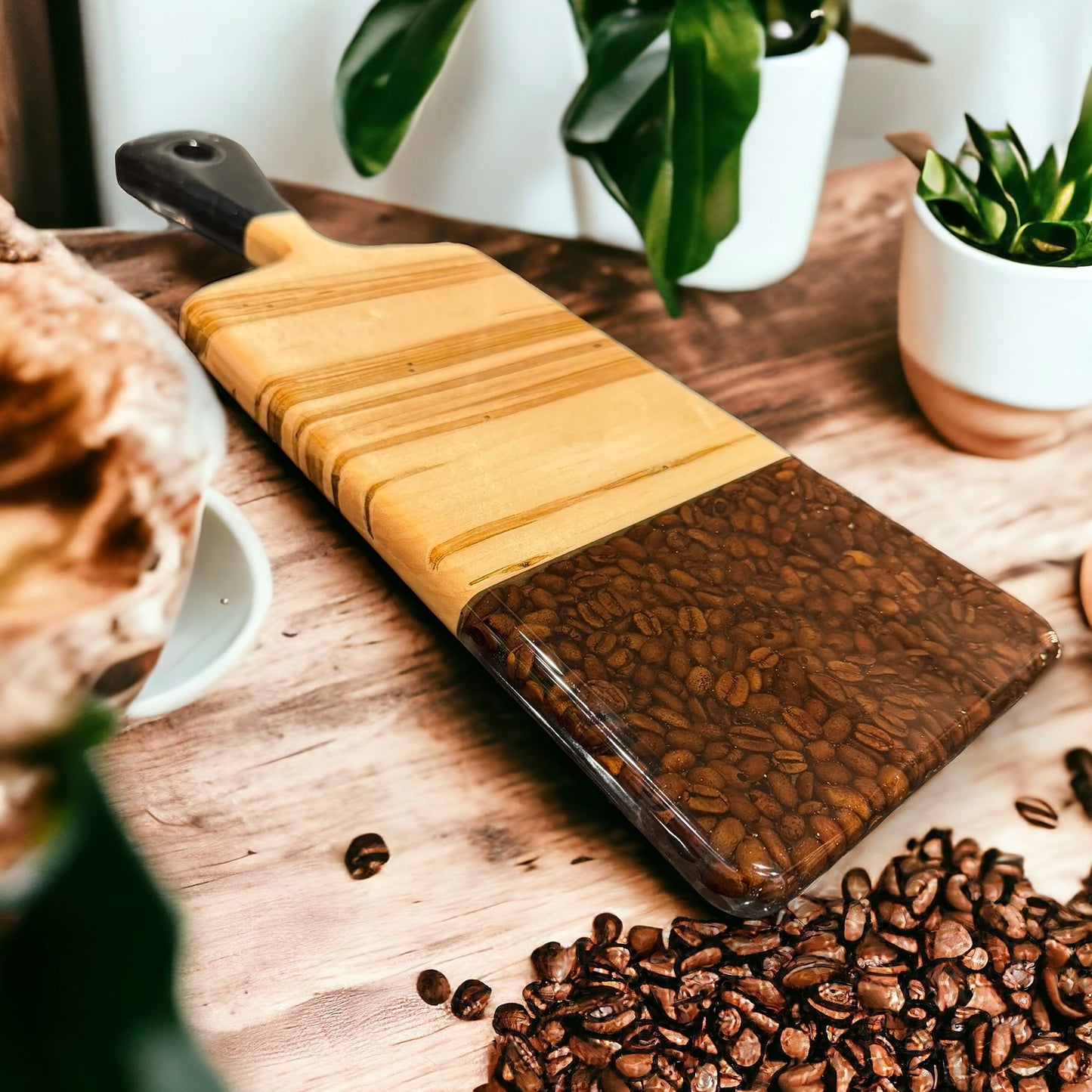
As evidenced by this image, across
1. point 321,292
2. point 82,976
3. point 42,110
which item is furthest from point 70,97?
point 82,976

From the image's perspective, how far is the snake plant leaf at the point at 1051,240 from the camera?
50 centimetres

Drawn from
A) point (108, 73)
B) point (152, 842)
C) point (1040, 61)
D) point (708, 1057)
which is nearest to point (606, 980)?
point (708, 1057)

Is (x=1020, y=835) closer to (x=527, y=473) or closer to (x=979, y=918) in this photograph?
(x=979, y=918)

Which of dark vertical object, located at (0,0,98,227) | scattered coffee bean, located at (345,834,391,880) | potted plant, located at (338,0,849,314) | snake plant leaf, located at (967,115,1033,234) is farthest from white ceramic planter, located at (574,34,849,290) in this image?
scattered coffee bean, located at (345,834,391,880)

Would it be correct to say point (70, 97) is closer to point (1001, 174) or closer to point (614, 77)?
point (614, 77)

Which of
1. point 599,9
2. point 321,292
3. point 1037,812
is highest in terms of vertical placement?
point 599,9

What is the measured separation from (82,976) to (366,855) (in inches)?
4.2

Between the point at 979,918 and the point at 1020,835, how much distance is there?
0.05 meters

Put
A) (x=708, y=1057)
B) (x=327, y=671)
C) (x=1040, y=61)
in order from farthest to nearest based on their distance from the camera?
(x=1040, y=61) < (x=327, y=671) < (x=708, y=1057)

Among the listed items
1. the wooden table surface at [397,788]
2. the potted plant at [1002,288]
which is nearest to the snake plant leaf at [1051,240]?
the potted plant at [1002,288]

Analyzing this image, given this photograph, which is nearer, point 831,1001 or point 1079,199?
point 831,1001

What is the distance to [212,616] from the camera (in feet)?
1.20

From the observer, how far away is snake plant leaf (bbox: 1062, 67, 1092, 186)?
1.64 ft

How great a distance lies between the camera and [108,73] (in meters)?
0.47
